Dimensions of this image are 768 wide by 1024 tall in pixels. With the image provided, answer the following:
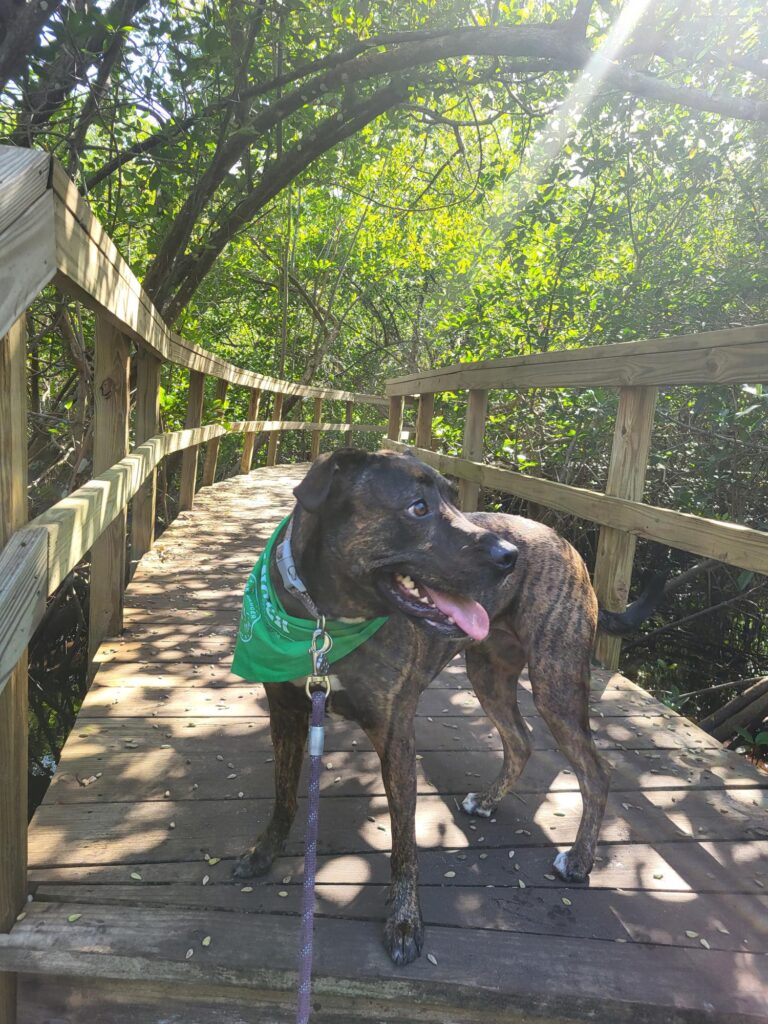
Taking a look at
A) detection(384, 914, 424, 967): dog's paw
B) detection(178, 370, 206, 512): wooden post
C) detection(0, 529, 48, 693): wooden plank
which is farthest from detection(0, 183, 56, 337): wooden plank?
detection(178, 370, 206, 512): wooden post

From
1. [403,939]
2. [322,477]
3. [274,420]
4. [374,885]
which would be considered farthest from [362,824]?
[274,420]

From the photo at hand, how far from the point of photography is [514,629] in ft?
8.10

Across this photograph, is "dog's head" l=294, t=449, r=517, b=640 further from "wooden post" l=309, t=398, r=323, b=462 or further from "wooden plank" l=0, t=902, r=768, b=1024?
"wooden post" l=309, t=398, r=323, b=462

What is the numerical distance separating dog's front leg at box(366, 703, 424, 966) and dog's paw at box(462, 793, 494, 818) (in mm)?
481

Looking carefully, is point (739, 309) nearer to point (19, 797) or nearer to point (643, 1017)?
point (643, 1017)

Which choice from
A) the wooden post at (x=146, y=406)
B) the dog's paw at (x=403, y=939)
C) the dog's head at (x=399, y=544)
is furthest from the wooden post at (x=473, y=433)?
the dog's paw at (x=403, y=939)

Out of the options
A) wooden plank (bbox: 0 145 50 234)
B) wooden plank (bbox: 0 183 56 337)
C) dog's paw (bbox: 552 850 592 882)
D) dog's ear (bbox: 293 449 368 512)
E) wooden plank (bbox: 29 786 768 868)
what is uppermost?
wooden plank (bbox: 0 145 50 234)

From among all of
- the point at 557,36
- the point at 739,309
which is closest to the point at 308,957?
the point at 557,36

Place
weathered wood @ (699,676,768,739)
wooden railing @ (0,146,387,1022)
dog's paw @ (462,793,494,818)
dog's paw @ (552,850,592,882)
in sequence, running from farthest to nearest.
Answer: weathered wood @ (699,676,768,739), dog's paw @ (462,793,494,818), dog's paw @ (552,850,592,882), wooden railing @ (0,146,387,1022)

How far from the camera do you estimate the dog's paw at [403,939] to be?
1.74 metres

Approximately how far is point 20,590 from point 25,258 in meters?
0.71

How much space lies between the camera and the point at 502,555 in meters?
Result: 1.89

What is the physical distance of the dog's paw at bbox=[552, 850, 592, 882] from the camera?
209 cm

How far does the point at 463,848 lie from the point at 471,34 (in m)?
4.94
